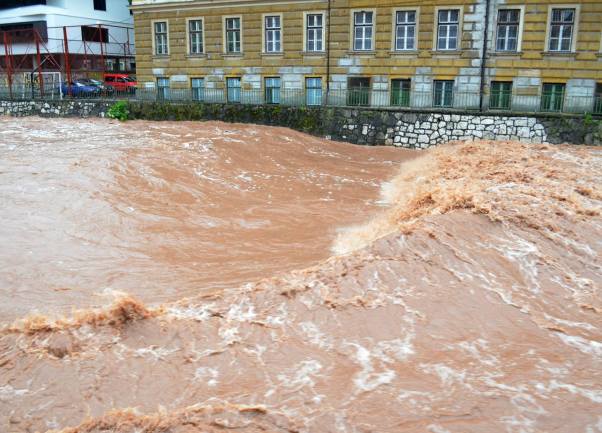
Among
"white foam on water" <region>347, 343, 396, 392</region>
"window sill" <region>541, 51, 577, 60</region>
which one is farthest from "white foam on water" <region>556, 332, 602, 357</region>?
"window sill" <region>541, 51, 577, 60</region>

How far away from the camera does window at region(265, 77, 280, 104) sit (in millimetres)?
26453

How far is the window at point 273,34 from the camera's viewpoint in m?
26.1

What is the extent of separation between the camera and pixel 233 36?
2720 cm

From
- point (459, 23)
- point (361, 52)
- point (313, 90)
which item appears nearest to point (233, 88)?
point (313, 90)

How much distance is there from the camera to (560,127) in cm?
2009

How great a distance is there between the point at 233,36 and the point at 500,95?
12485 mm

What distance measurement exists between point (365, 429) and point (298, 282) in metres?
3.05

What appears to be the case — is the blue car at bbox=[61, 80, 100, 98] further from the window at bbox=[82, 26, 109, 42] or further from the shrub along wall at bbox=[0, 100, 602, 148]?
the window at bbox=[82, 26, 109, 42]

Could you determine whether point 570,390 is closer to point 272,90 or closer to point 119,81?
Answer: point 272,90

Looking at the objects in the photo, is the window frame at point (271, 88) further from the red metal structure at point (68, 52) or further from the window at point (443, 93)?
the red metal structure at point (68, 52)

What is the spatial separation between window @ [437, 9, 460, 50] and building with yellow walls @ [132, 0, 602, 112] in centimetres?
4

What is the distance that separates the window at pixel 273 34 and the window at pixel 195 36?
3.61 metres

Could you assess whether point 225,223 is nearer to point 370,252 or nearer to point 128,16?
point 370,252

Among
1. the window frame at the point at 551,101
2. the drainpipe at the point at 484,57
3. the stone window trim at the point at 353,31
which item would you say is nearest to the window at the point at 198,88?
the stone window trim at the point at 353,31
